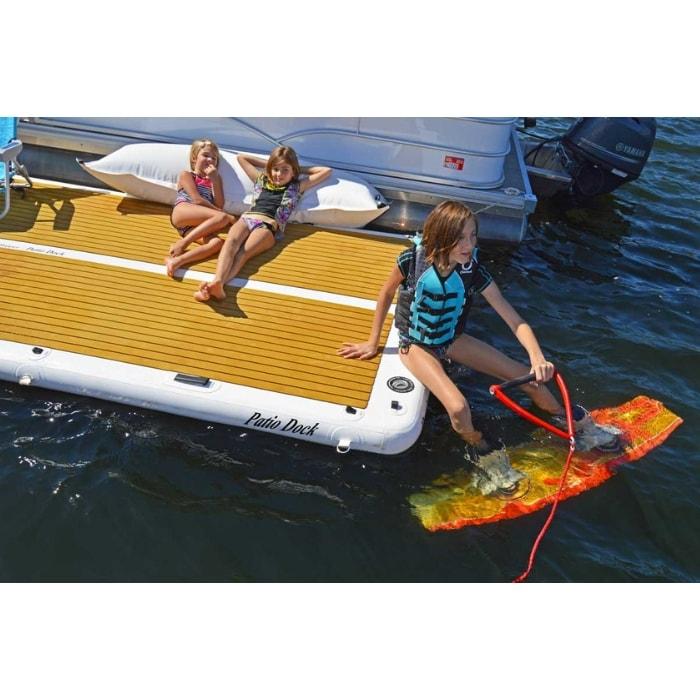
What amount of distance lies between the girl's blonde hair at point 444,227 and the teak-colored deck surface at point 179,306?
4.00ft

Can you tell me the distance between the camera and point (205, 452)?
17.4ft

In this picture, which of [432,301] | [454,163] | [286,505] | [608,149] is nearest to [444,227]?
[432,301]

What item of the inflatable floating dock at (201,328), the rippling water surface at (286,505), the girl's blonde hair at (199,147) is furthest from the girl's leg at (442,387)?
the girl's blonde hair at (199,147)

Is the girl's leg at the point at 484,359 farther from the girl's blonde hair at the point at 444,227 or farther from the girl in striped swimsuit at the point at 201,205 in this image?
the girl in striped swimsuit at the point at 201,205

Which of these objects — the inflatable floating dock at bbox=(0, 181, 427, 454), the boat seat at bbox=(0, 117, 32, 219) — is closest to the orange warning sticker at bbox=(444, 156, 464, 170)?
the inflatable floating dock at bbox=(0, 181, 427, 454)

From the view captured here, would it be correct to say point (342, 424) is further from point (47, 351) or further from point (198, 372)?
point (47, 351)

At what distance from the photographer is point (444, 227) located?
4.73 meters

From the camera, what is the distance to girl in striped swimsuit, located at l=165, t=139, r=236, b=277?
22.7 feet

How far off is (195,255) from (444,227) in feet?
9.59

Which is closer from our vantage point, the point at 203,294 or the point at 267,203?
the point at 203,294

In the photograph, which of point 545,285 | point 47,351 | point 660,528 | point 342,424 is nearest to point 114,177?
point 47,351

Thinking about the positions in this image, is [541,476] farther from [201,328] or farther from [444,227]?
[201,328]

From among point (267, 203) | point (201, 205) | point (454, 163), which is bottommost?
point (201, 205)

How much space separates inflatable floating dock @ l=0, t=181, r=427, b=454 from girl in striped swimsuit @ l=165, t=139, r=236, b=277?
23 centimetres
